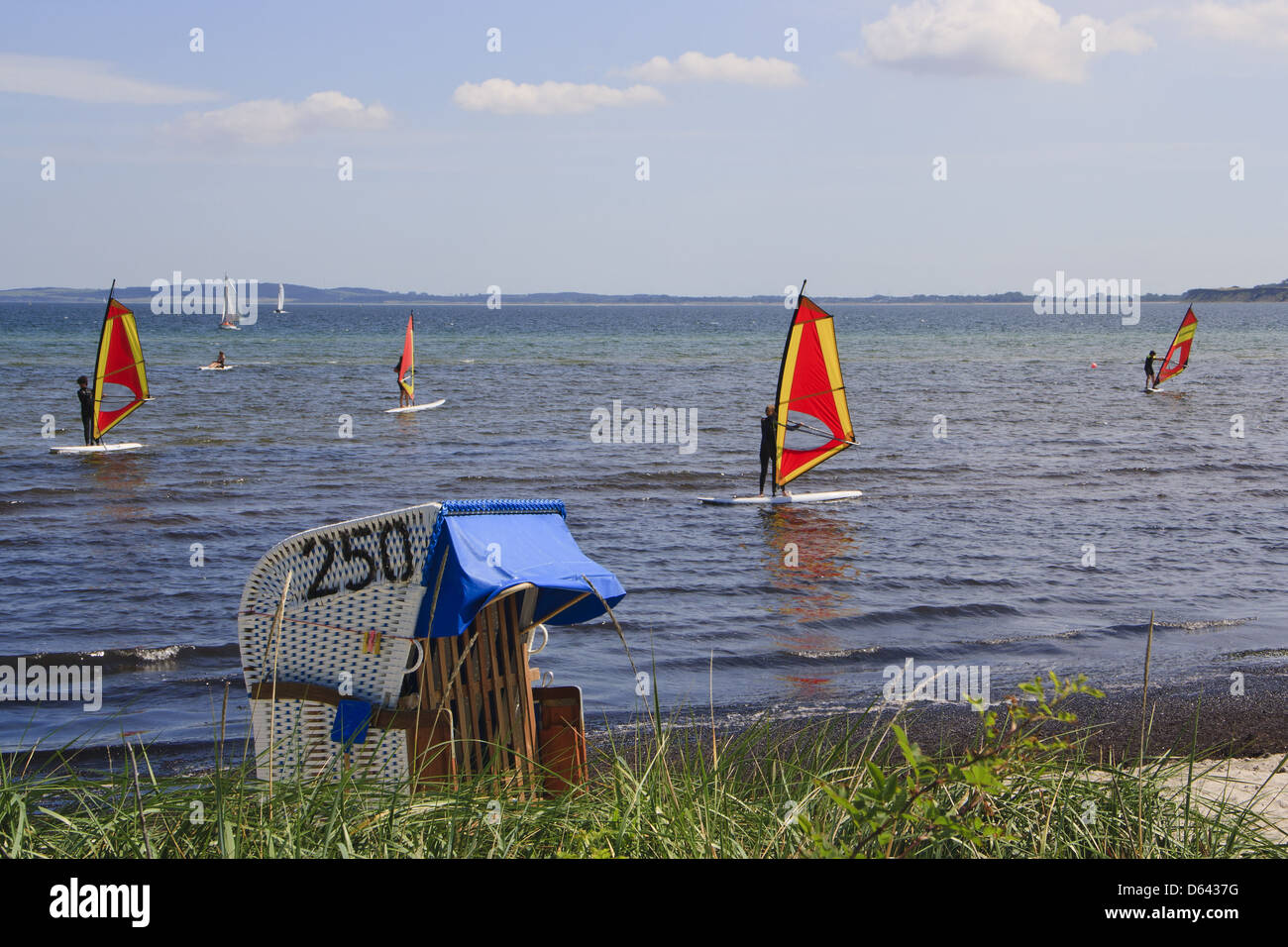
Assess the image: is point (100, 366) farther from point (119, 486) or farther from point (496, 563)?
point (496, 563)

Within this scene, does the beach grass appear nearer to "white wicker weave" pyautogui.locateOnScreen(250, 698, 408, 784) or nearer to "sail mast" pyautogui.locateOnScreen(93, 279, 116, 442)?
"white wicker weave" pyautogui.locateOnScreen(250, 698, 408, 784)

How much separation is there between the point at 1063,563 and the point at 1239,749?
22.3 feet

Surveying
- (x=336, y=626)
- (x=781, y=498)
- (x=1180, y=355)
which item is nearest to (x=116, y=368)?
(x=781, y=498)

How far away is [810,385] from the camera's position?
18.3 meters

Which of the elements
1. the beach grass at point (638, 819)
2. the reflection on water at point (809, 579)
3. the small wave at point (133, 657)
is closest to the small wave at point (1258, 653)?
the reflection on water at point (809, 579)

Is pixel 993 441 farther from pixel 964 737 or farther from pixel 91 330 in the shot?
pixel 91 330

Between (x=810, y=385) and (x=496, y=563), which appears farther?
(x=810, y=385)

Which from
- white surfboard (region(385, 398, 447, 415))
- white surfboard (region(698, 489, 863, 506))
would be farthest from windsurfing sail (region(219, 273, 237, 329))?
white surfboard (region(698, 489, 863, 506))

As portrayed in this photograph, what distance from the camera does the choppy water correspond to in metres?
10.4

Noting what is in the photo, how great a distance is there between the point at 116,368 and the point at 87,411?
127cm

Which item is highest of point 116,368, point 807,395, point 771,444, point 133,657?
point 116,368

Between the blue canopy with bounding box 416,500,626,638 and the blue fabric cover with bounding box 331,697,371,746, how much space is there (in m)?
0.44

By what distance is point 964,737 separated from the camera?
26.9 ft
